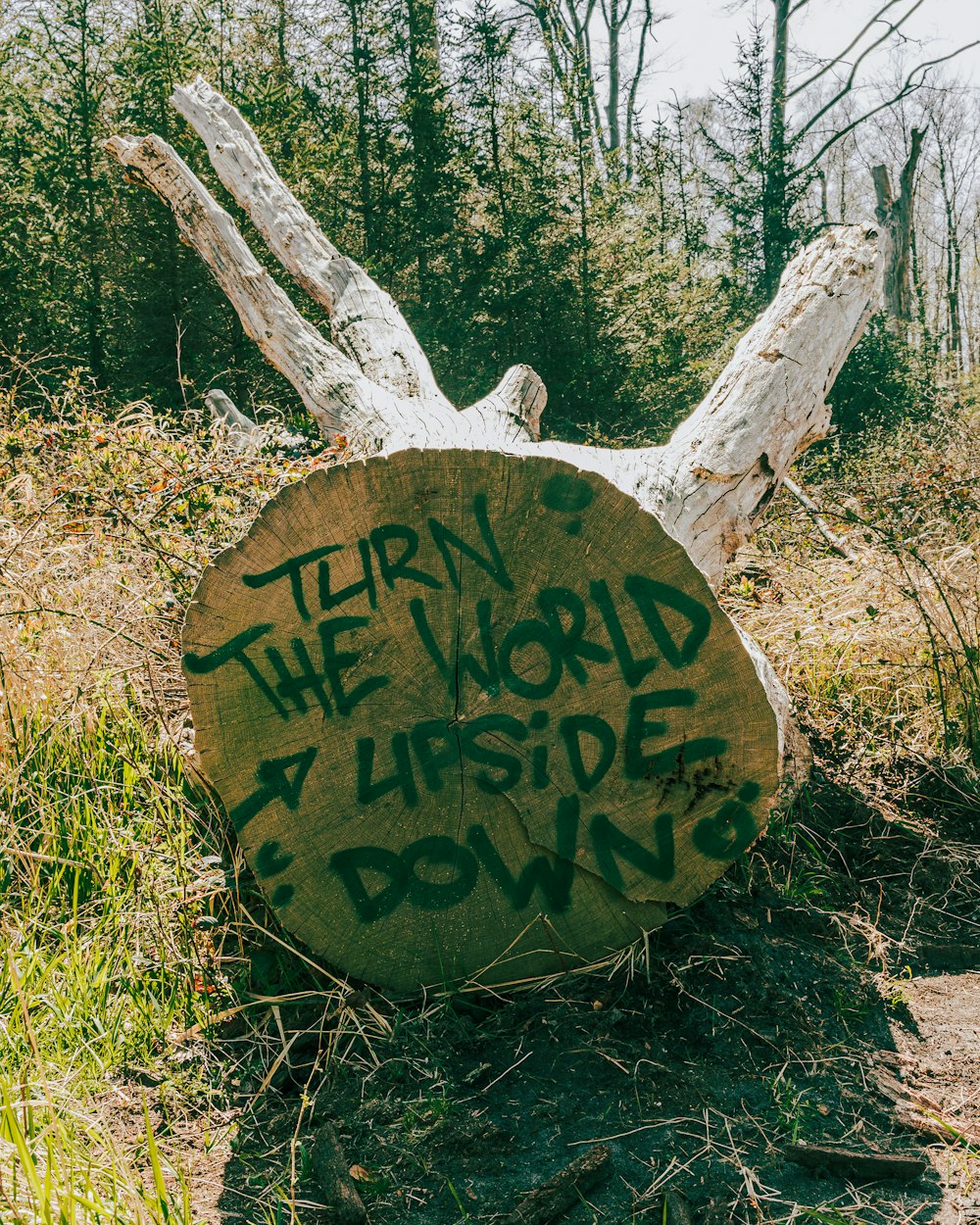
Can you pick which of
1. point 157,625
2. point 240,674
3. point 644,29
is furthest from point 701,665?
point 644,29

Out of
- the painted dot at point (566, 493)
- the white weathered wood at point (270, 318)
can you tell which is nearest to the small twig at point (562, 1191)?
the painted dot at point (566, 493)

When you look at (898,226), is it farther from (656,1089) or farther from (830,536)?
(656,1089)

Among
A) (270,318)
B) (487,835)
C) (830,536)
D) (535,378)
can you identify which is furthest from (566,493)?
(830,536)

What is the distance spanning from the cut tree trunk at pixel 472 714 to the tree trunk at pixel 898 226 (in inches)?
612

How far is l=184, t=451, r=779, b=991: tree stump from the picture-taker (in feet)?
6.90

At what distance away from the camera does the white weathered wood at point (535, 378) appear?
300 centimetres

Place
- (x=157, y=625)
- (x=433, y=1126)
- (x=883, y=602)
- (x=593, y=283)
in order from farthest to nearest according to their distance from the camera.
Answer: (x=593, y=283) → (x=883, y=602) → (x=157, y=625) → (x=433, y=1126)

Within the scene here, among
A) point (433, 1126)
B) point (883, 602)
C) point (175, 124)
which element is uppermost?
point (175, 124)

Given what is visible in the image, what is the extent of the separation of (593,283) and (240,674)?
34.3ft

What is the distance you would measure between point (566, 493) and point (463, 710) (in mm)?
540

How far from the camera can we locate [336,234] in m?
11.8

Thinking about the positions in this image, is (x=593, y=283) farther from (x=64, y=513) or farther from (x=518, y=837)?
(x=518, y=837)

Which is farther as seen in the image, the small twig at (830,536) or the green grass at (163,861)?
the small twig at (830,536)

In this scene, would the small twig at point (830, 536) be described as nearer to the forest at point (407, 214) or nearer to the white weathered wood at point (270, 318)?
the white weathered wood at point (270, 318)
